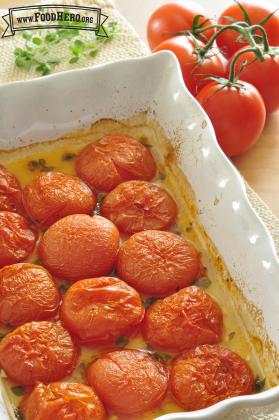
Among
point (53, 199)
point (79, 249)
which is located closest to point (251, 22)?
point (53, 199)

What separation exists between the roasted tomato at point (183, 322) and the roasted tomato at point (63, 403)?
0.22 meters

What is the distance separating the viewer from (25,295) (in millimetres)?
1661

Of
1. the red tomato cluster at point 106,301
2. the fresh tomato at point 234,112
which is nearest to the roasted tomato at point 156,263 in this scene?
the red tomato cluster at point 106,301

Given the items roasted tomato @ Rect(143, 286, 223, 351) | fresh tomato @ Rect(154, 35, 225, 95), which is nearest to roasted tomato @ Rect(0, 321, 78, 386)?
roasted tomato @ Rect(143, 286, 223, 351)

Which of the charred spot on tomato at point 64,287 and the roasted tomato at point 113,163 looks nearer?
the charred spot on tomato at point 64,287

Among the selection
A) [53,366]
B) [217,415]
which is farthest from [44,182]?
[217,415]

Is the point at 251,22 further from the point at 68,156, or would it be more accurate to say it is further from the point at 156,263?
the point at 156,263

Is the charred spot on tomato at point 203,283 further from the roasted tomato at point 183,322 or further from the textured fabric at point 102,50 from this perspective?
the textured fabric at point 102,50

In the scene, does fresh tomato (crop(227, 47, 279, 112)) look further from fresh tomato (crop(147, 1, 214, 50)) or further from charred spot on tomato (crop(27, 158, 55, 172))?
charred spot on tomato (crop(27, 158, 55, 172))

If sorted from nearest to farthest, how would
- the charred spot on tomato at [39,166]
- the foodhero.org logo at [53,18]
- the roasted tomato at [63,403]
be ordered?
1. the roasted tomato at [63,403]
2. the charred spot on tomato at [39,166]
3. the foodhero.org logo at [53,18]

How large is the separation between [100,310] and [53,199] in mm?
397

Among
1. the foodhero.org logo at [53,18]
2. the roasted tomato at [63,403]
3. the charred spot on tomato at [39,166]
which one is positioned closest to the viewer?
the roasted tomato at [63,403]

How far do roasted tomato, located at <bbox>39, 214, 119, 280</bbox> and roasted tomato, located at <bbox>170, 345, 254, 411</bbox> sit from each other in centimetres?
34

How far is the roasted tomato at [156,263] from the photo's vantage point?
172 cm
